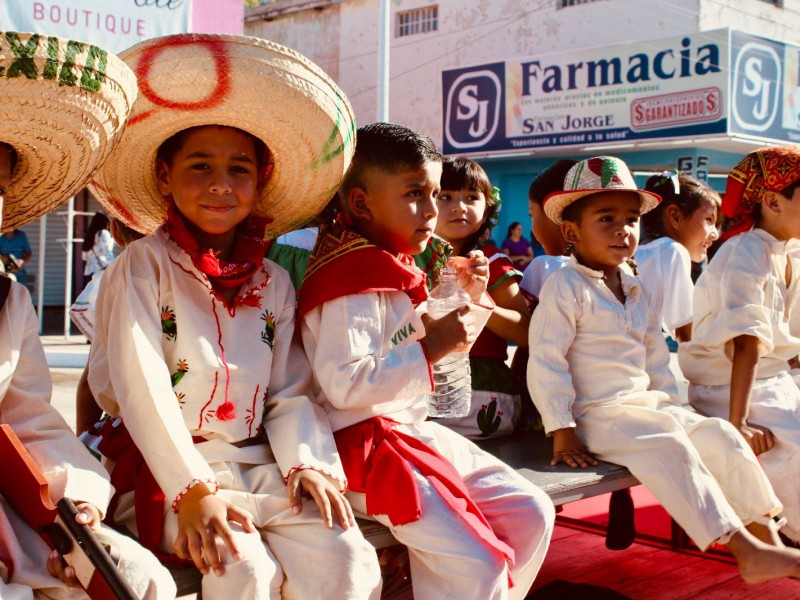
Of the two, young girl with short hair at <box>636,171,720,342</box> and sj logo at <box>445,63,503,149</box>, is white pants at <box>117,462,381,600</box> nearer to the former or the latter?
young girl with short hair at <box>636,171,720,342</box>

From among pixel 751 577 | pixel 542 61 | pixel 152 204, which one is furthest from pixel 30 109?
pixel 542 61

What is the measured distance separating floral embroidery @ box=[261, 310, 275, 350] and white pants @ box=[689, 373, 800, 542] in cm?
218

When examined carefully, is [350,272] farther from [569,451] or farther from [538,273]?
[538,273]

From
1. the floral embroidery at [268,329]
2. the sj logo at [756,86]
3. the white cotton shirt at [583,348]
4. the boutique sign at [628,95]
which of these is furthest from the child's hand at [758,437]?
the sj logo at [756,86]

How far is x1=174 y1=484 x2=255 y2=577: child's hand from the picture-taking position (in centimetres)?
196

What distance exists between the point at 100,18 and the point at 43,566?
611 centimetres

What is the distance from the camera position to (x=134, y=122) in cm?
230

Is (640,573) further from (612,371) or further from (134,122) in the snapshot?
(134,122)

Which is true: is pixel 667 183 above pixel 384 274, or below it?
above

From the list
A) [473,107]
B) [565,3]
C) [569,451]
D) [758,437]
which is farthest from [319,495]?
[565,3]

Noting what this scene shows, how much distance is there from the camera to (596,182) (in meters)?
3.33

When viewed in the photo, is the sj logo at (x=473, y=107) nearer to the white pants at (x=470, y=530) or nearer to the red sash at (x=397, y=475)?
the white pants at (x=470, y=530)

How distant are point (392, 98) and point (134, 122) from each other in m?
19.2

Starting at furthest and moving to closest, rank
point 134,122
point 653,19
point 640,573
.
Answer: point 653,19 < point 640,573 < point 134,122
